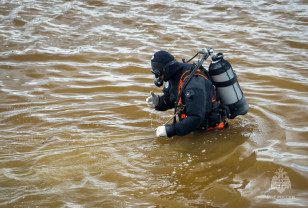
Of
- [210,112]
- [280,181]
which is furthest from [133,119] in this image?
[280,181]

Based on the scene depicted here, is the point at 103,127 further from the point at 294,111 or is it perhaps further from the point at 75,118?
the point at 294,111

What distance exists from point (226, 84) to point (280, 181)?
137 centimetres

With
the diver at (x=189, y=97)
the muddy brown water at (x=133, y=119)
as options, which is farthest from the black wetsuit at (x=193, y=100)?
the muddy brown water at (x=133, y=119)

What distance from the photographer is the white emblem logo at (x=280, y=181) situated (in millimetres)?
3629

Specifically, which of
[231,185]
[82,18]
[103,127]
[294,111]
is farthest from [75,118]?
[82,18]

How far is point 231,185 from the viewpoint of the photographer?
12.3ft

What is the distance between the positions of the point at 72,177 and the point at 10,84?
4073mm

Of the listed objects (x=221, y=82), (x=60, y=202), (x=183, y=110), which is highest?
(x=221, y=82)

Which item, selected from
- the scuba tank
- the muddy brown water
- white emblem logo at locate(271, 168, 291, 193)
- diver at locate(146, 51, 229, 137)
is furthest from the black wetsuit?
white emblem logo at locate(271, 168, 291, 193)

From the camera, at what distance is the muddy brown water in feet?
12.3

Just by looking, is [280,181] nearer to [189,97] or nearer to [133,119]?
[189,97]

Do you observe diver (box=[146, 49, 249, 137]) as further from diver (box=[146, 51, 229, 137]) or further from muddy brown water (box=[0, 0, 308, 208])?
muddy brown water (box=[0, 0, 308, 208])

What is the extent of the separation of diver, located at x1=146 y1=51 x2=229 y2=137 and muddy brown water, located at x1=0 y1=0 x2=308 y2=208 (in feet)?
1.11

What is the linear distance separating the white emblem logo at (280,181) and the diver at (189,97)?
1.03 metres
